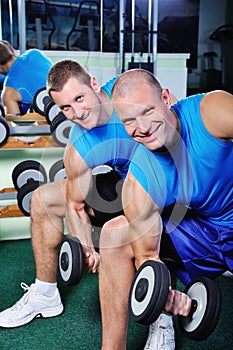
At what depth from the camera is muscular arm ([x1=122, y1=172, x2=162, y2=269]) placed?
125 centimetres

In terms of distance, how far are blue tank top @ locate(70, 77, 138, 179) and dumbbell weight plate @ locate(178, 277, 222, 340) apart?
2.19 feet

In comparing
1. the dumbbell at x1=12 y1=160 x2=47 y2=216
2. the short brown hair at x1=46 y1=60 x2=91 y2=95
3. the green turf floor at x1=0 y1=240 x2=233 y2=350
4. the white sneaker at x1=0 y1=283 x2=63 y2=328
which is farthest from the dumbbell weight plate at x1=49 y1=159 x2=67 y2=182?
the short brown hair at x1=46 y1=60 x2=91 y2=95

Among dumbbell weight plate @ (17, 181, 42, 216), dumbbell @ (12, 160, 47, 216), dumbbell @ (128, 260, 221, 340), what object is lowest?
dumbbell weight plate @ (17, 181, 42, 216)

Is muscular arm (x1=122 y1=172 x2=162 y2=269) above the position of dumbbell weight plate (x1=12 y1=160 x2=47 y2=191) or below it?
above

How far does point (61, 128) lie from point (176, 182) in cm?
120

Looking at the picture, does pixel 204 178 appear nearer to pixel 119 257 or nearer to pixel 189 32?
pixel 119 257

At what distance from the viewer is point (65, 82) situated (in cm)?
158

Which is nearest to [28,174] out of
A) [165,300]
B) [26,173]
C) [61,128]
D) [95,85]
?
[26,173]

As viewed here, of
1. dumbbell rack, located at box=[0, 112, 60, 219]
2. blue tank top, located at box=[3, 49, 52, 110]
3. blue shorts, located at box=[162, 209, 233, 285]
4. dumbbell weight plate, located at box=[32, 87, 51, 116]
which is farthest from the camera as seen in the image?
blue tank top, located at box=[3, 49, 52, 110]

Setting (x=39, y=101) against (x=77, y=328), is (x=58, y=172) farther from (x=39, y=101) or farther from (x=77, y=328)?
(x=77, y=328)

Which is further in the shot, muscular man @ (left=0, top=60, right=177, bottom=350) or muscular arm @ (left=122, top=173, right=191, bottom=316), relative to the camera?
muscular man @ (left=0, top=60, right=177, bottom=350)

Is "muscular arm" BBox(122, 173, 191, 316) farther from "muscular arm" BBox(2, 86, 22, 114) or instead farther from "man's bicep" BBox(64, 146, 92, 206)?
"muscular arm" BBox(2, 86, 22, 114)

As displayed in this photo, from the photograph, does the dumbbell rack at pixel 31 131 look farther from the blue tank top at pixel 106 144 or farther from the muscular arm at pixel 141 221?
the muscular arm at pixel 141 221

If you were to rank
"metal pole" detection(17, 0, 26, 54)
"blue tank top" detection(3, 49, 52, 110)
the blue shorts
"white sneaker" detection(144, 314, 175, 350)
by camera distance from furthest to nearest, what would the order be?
"metal pole" detection(17, 0, 26, 54), "blue tank top" detection(3, 49, 52, 110), "white sneaker" detection(144, 314, 175, 350), the blue shorts
